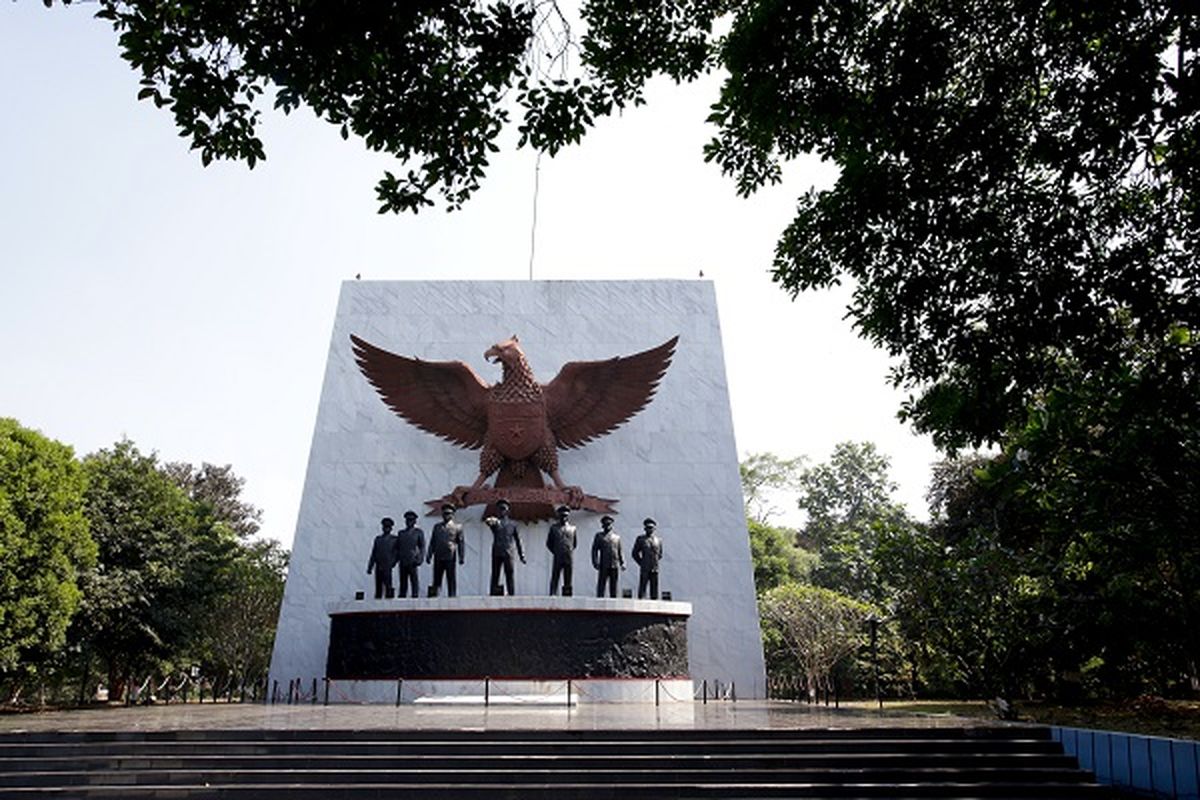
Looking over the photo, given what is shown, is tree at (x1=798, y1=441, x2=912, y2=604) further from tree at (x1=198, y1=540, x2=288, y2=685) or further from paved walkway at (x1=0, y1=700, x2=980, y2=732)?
paved walkway at (x1=0, y1=700, x2=980, y2=732)

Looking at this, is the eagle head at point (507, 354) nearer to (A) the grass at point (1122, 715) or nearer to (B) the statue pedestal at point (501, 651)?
(B) the statue pedestal at point (501, 651)

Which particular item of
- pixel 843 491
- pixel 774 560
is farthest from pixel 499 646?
pixel 843 491

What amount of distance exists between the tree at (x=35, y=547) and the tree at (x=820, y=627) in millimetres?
14046

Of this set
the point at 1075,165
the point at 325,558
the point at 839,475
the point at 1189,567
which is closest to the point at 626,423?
the point at 325,558

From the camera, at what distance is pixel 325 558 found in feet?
62.3

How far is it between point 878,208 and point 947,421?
5.33ft

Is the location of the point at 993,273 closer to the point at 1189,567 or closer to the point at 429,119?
the point at 429,119

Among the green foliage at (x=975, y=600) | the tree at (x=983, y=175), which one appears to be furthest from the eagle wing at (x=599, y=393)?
the tree at (x=983, y=175)

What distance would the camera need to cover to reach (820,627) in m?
20.2

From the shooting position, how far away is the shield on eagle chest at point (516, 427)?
17891 mm

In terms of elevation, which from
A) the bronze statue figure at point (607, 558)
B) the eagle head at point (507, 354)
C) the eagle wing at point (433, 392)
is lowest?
the bronze statue figure at point (607, 558)

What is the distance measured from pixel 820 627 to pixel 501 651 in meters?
8.96

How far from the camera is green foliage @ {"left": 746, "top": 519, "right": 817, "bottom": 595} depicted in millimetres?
31859

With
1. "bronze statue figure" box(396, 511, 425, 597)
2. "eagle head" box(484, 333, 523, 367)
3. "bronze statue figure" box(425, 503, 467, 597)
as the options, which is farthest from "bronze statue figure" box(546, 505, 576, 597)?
"eagle head" box(484, 333, 523, 367)
